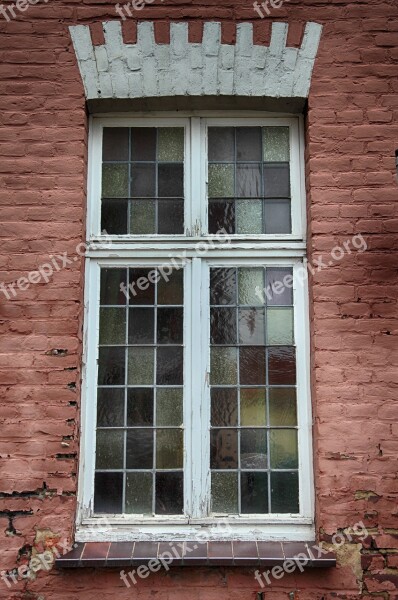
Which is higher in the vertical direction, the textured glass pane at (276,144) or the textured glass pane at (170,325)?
the textured glass pane at (276,144)

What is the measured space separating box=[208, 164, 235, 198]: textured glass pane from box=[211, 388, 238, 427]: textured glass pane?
114cm

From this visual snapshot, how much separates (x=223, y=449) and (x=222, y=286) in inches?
35.6

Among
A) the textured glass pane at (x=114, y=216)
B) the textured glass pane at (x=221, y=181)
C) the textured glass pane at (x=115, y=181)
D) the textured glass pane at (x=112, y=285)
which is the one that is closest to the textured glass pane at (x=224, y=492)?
the textured glass pane at (x=112, y=285)

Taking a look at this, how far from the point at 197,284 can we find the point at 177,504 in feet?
3.94

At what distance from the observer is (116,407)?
3406mm

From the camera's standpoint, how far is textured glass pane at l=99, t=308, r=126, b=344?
3467 mm

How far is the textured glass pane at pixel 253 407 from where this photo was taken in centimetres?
339

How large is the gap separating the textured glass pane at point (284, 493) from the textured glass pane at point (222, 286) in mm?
993

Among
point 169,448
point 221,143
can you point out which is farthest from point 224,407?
point 221,143

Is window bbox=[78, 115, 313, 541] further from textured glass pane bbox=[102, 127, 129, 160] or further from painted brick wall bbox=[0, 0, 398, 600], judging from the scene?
painted brick wall bbox=[0, 0, 398, 600]

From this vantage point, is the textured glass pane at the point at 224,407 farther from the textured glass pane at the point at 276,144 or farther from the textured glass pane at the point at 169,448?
the textured glass pane at the point at 276,144

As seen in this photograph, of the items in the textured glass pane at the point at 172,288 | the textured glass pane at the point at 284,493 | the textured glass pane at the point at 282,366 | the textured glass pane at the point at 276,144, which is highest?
the textured glass pane at the point at 276,144

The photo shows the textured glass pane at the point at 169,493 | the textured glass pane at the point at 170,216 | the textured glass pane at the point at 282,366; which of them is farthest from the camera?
the textured glass pane at the point at 170,216

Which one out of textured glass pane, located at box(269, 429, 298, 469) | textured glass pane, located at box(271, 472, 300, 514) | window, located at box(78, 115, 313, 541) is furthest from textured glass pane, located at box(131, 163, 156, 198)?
textured glass pane, located at box(271, 472, 300, 514)
